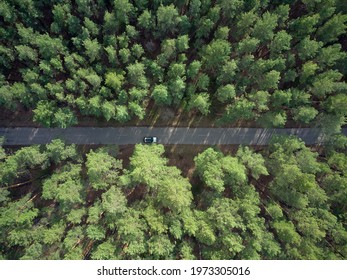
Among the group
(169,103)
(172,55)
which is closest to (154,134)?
(169,103)

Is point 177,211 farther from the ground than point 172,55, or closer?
closer

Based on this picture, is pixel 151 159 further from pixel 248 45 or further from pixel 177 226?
pixel 248 45

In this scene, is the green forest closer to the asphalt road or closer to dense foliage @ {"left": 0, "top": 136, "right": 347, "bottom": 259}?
dense foliage @ {"left": 0, "top": 136, "right": 347, "bottom": 259}

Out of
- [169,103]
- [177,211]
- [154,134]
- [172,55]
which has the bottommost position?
[177,211]

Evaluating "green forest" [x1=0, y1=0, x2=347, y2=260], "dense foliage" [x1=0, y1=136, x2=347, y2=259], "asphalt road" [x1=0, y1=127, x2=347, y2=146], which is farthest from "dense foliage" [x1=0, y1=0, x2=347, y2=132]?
"dense foliage" [x1=0, y1=136, x2=347, y2=259]

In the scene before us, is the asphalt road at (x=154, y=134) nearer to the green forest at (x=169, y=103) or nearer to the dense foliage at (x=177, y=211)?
the green forest at (x=169, y=103)

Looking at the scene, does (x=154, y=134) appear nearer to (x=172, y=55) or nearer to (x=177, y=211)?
(x=172, y=55)

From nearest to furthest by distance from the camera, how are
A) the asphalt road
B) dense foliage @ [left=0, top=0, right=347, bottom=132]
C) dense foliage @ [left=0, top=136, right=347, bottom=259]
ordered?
dense foliage @ [left=0, top=136, right=347, bottom=259] → dense foliage @ [left=0, top=0, right=347, bottom=132] → the asphalt road
